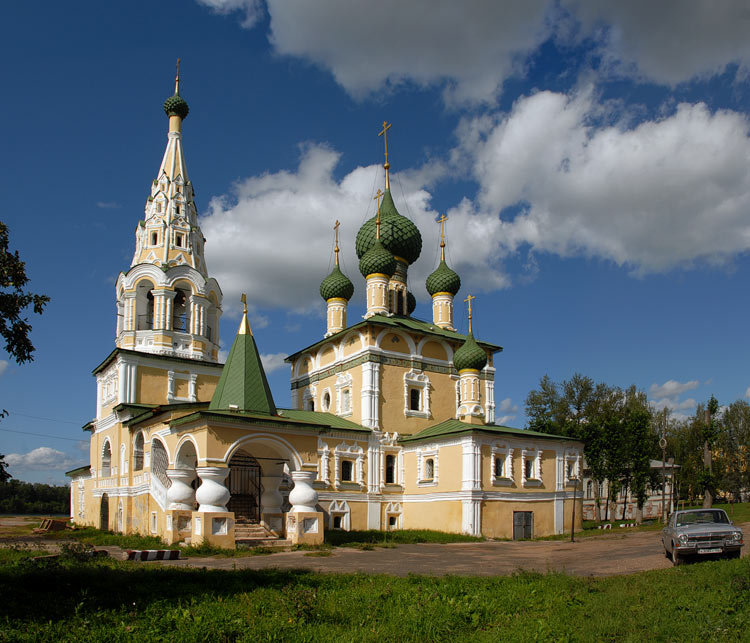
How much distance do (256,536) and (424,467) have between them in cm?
928

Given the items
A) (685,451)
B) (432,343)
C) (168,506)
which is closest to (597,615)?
(168,506)

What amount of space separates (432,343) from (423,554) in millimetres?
12927

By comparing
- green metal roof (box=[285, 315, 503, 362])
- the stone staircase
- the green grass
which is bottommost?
the stone staircase

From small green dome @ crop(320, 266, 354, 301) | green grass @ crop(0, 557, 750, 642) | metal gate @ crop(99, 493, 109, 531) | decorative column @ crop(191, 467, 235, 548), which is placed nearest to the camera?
green grass @ crop(0, 557, 750, 642)

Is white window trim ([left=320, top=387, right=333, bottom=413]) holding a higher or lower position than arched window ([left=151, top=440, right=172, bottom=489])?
higher

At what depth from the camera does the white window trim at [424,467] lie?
25.0 m

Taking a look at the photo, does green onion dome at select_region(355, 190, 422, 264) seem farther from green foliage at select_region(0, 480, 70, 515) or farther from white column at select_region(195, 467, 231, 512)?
green foliage at select_region(0, 480, 70, 515)

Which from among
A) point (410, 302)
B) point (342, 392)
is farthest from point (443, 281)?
point (342, 392)

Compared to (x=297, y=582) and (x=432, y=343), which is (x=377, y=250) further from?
Answer: (x=297, y=582)

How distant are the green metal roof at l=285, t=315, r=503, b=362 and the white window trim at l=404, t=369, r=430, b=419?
1757 millimetres

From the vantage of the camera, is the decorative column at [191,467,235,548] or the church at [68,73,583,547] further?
the church at [68,73,583,547]

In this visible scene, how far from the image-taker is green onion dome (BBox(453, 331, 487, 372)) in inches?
1057

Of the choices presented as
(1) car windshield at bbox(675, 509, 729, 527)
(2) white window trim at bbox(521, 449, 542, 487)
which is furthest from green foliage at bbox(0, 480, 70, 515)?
(1) car windshield at bbox(675, 509, 729, 527)

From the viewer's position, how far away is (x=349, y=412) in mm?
26875
